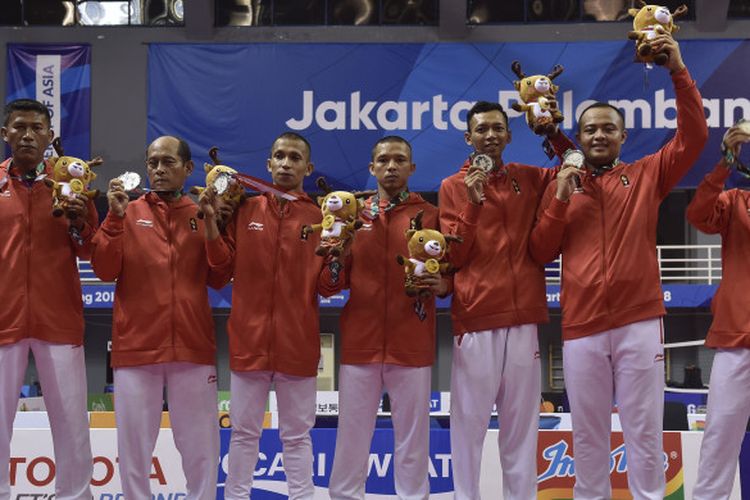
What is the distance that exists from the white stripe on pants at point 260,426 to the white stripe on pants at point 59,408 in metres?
0.82

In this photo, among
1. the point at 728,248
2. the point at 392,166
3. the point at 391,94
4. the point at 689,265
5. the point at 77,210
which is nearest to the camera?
the point at 77,210

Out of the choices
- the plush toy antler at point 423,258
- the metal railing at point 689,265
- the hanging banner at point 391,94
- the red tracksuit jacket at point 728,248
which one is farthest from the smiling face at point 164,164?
the metal railing at point 689,265

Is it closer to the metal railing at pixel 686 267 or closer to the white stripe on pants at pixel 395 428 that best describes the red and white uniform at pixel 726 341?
the white stripe on pants at pixel 395 428

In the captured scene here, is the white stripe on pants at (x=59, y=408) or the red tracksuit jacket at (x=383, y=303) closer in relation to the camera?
the white stripe on pants at (x=59, y=408)

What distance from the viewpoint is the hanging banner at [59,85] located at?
1994 centimetres

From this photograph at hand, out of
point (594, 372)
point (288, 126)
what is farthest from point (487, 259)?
point (288, 126)

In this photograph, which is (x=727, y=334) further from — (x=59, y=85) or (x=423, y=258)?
(x=59, y=85)

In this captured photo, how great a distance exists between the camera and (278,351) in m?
5.52

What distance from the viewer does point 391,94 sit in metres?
19.0

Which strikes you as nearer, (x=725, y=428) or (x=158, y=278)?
(x=725, y=428)

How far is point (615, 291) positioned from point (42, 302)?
319 centimetres

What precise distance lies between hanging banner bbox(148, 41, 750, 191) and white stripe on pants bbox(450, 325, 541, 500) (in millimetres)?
13262

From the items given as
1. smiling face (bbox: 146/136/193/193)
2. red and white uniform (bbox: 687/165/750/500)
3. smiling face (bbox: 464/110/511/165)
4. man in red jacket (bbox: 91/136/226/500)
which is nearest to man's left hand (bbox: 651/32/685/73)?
red and white uniform (bbox: 687/165/750/500)

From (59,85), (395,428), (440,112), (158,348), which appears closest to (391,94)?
(440,112)
